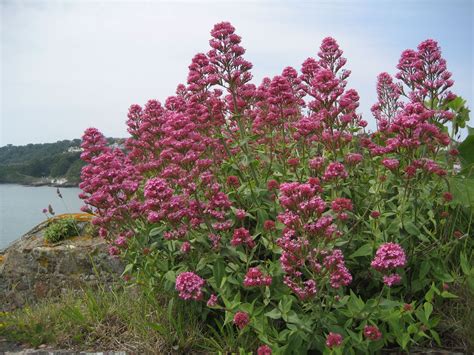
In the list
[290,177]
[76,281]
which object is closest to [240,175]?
[290,177]

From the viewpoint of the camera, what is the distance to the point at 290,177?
206 inches

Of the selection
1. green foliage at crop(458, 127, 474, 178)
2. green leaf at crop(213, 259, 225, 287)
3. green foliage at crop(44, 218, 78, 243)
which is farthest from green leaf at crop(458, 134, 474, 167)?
green foliage at crop(44, 218, 78, 243)

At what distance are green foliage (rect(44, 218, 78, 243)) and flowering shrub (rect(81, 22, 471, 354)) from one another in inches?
134

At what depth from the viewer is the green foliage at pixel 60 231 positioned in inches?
348

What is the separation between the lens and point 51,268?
8.47m

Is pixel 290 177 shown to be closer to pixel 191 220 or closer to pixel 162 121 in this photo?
pixel 191 220

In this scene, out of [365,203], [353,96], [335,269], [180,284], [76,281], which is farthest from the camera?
[76,281]

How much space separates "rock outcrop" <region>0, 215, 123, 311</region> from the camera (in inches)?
313

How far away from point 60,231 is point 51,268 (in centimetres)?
74

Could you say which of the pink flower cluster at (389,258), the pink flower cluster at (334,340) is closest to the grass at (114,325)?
the pink flower cluster at (334,340)

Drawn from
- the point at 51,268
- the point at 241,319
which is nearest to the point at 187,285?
the point at 241,319

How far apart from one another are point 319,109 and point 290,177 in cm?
80

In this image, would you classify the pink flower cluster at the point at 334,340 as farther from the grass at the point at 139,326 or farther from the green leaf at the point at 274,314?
the grass at the point at 139,326

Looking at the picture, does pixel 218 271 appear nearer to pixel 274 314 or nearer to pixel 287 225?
pixel 274 314
